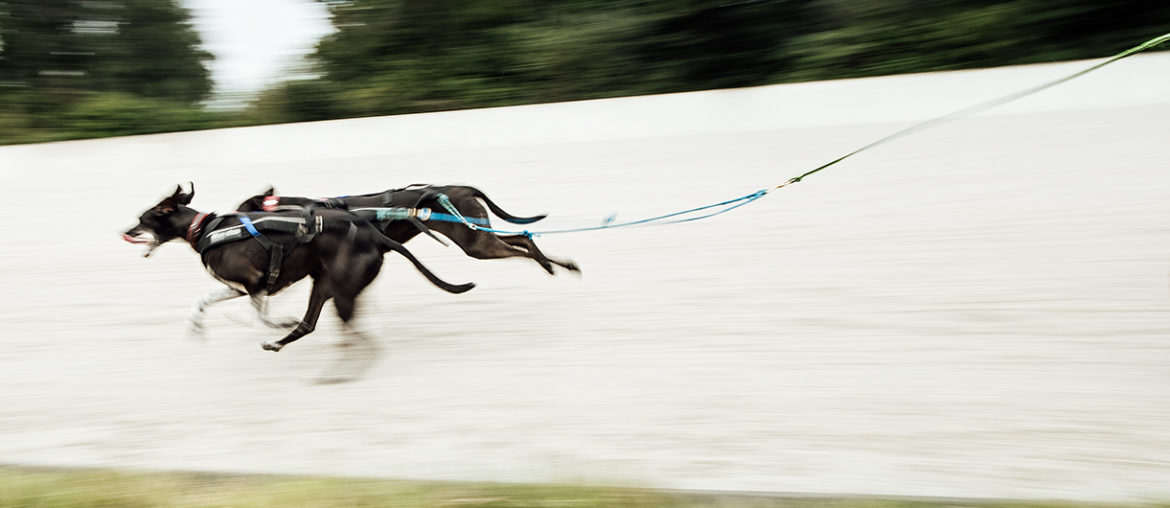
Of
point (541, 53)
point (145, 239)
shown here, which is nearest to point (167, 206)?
point (145, 239)

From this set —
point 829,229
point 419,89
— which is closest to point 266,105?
point 419,89

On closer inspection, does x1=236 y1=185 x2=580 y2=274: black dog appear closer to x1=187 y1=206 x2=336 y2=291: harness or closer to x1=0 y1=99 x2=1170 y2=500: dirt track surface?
x1=0 y1=99 x2=1170 y2=500: dirt track surface

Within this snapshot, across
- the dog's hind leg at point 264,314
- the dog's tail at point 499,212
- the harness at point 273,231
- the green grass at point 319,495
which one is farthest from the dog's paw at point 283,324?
the dog's tail at point 499,212

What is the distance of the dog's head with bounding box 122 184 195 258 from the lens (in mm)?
5426

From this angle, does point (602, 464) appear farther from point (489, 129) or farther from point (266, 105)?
point (266, 105)

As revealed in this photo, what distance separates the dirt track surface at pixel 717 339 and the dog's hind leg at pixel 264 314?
0.35 metres

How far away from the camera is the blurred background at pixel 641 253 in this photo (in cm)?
445

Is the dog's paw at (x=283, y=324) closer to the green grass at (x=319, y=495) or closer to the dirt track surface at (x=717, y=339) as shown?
the dirt track surface at (x=717, y=339)

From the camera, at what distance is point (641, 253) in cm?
783

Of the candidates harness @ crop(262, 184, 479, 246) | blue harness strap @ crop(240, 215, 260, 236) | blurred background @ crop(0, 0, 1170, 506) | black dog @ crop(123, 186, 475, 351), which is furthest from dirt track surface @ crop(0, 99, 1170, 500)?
blue harness strap @ crop(240, 215, 260, 236)

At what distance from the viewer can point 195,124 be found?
1246 centimetres

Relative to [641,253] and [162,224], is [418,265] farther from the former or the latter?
[641,253]

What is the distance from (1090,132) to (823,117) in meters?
2.88

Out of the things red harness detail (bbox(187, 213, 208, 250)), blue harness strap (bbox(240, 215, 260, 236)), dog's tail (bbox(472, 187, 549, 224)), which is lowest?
red harness detail (bbox(187, 213, 208, 250))
